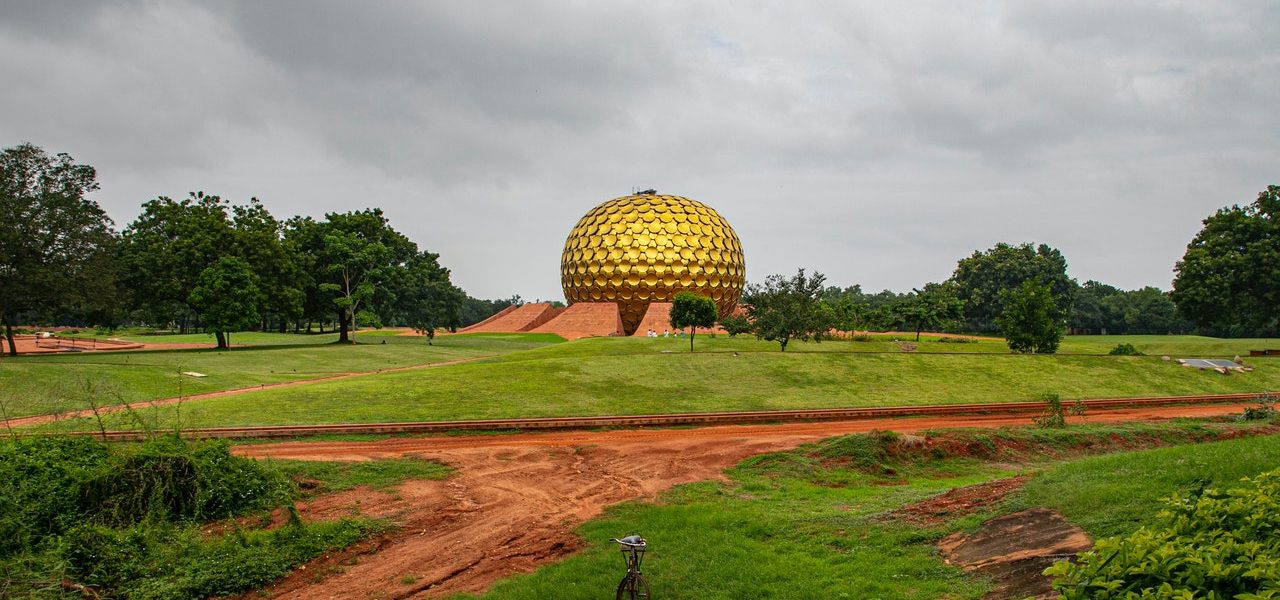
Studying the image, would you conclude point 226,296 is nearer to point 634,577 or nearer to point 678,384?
point 678,384

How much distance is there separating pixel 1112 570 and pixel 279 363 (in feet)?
104

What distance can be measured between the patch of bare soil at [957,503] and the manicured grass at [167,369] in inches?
484

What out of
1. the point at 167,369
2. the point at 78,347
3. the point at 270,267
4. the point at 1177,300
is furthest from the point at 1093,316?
the point at 78,347

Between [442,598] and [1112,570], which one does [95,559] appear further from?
[1112,570]

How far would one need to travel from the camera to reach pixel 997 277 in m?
69.8

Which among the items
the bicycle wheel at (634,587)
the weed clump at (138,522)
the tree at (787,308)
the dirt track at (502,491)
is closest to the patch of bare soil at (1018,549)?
the bicycle wheel at (634,587)

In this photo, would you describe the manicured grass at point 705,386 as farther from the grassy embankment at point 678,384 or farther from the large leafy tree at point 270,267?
the large leafy tree at point 270,267

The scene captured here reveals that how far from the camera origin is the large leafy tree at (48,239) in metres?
26.8

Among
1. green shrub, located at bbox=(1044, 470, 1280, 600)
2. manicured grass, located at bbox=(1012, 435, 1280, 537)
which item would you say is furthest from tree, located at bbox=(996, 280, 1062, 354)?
green shrub, located at bbox=(1044, 470, 1280, 600)

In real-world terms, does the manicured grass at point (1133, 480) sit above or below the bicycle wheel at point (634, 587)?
above

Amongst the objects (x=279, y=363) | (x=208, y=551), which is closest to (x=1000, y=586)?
(x=208, y=551)

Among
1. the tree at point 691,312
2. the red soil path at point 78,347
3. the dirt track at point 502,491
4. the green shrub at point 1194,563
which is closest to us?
the green shrub at point 1194,563

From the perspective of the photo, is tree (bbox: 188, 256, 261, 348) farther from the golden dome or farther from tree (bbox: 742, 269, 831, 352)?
the golden dome

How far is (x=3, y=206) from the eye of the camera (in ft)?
88.2
